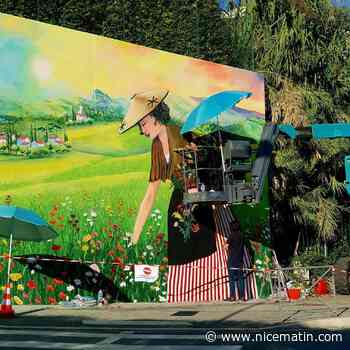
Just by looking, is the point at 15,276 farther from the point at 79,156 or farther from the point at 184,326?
the point at 184,326

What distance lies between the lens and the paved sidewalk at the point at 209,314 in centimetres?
1164

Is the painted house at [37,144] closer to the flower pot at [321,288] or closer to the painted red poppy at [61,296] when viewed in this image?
the painted red poppy at [61,296]

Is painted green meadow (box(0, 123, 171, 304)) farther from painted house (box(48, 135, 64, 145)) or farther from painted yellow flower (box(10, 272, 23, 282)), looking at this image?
painted house (box(48, 135, 64, 145))

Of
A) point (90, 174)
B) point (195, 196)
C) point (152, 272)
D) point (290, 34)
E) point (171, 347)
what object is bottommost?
point (171, 347)

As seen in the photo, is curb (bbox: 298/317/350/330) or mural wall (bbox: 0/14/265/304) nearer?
curb (bbox: 298/317/350/330)

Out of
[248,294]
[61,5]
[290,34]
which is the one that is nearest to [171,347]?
[248,294]

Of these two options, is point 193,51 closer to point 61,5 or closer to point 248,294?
point 61,5

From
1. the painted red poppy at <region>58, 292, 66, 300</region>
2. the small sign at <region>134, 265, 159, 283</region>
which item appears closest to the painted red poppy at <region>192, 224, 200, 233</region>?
the small sign at <region>134, 265, 159, 283</region>

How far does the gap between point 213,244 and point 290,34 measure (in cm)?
722

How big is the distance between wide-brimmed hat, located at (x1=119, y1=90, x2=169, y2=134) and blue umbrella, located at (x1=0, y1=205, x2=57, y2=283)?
3242 mm

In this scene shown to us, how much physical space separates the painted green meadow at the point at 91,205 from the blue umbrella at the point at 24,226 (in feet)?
3.24

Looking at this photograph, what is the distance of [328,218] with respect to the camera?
18.7 meters

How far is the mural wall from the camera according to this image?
1458 centimetres

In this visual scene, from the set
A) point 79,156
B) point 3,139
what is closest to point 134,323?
point 79,156
